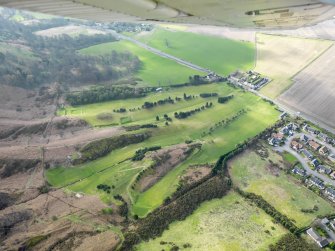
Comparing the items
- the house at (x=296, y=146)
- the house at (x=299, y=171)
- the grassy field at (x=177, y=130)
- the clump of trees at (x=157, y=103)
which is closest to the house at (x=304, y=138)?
the house at (x=296, y=146)

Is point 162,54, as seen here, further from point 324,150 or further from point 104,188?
point 104,188

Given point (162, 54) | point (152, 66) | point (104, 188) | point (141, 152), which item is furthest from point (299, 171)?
point (162, 54)

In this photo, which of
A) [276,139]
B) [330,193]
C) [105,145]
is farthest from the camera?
[276,139]

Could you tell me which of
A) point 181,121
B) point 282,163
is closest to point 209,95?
point 181,121

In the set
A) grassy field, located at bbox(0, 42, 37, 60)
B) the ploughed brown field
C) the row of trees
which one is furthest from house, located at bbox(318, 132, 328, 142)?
grassy field, located at bbox(0, 42, 37, 60)

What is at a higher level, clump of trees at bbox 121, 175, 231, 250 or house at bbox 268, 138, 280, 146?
house at bbox 268, 138, 280, 146

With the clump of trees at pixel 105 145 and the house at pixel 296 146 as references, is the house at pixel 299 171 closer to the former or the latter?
the house at pixel 296 146

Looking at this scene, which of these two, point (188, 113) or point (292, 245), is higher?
point (188, 113)

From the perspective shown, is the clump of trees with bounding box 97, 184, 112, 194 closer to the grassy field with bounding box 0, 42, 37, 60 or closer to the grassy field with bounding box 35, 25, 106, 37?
the grassy field with bounding box 0, 42, 37, 60
